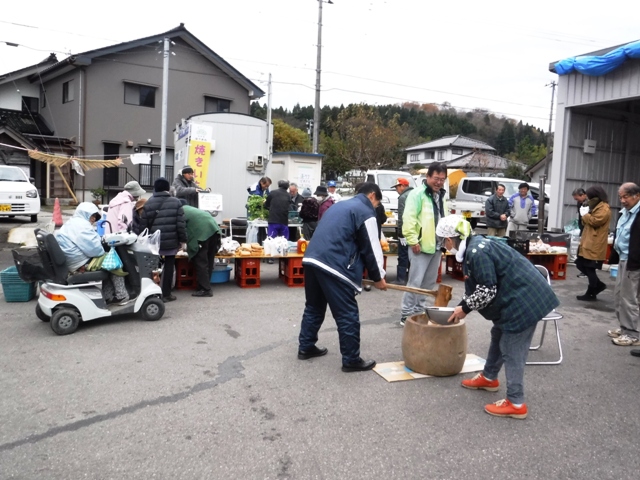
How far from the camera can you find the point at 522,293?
387 centimetres

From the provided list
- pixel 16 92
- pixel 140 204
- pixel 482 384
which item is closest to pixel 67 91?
pixel 16 92

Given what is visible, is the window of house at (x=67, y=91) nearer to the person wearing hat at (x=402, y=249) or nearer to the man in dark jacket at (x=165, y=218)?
the man in dark jacket at (x=165, y=218)

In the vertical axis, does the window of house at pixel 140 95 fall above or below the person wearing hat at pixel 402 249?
above

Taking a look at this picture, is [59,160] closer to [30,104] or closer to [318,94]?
[30,104]

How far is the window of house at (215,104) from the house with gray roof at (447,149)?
30337 mm

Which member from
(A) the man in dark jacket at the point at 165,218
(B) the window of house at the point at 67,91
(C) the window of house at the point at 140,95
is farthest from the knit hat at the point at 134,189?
(B) the window of house at the point at 67,91

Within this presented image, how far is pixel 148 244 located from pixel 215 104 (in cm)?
2180

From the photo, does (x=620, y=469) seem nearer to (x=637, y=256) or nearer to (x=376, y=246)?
(x=376, y=246)

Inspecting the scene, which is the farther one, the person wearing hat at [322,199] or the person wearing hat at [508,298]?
the person wearing hat at [322,199]

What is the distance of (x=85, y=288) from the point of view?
611cm

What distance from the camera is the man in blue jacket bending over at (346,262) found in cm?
480

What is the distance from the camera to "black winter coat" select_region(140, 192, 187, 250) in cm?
731

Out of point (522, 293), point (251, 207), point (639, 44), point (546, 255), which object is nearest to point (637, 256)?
point (522, 293)

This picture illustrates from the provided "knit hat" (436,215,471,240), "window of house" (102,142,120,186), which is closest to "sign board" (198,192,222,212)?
"knit hat" (436,215,471,240)
